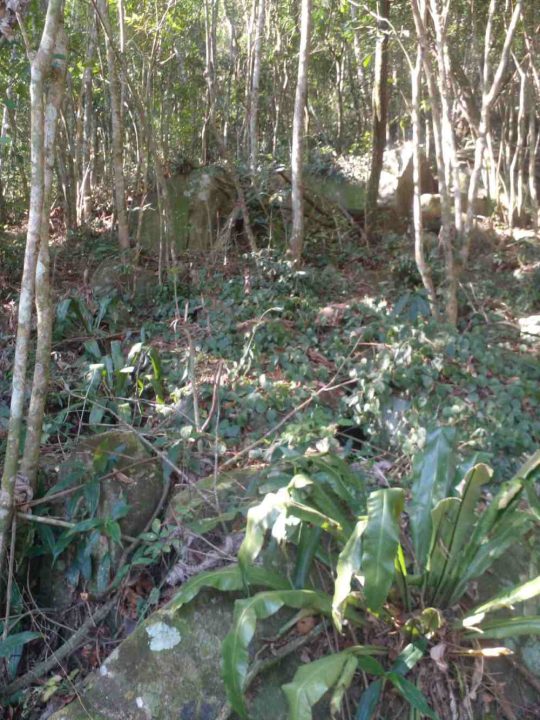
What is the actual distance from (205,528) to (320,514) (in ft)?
2.73

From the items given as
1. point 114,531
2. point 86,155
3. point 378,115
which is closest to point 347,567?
point 114,531

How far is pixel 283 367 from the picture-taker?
18.4 ft

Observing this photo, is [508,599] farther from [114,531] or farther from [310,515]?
[114,531]

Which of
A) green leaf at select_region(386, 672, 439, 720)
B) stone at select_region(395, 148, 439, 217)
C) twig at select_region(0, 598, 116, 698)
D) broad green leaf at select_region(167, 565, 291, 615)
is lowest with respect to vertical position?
twig at select_region(0, 598, 116, 698)

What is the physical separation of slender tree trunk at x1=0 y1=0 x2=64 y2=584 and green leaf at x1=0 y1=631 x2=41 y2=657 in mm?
386

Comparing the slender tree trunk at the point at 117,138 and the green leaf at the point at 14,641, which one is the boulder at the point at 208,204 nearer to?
the slender tree trunk at the point at 117,138

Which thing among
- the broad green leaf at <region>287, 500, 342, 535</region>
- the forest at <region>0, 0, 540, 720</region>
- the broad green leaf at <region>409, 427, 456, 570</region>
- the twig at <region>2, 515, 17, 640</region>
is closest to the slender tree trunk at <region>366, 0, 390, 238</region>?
the forest at <region>0, 0, 540, 720</region>

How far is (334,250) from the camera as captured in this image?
9.01 m

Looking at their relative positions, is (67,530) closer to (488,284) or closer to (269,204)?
(488,284)

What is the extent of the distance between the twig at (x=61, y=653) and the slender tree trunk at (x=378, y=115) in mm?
7193

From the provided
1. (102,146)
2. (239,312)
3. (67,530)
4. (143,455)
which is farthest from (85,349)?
(102,146)

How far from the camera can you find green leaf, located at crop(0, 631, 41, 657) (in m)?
3.22

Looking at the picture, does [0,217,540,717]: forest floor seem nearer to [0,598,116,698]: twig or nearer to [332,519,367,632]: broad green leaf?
[0,598,116,698]: twig

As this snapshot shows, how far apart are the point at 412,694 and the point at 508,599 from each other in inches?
21.0
